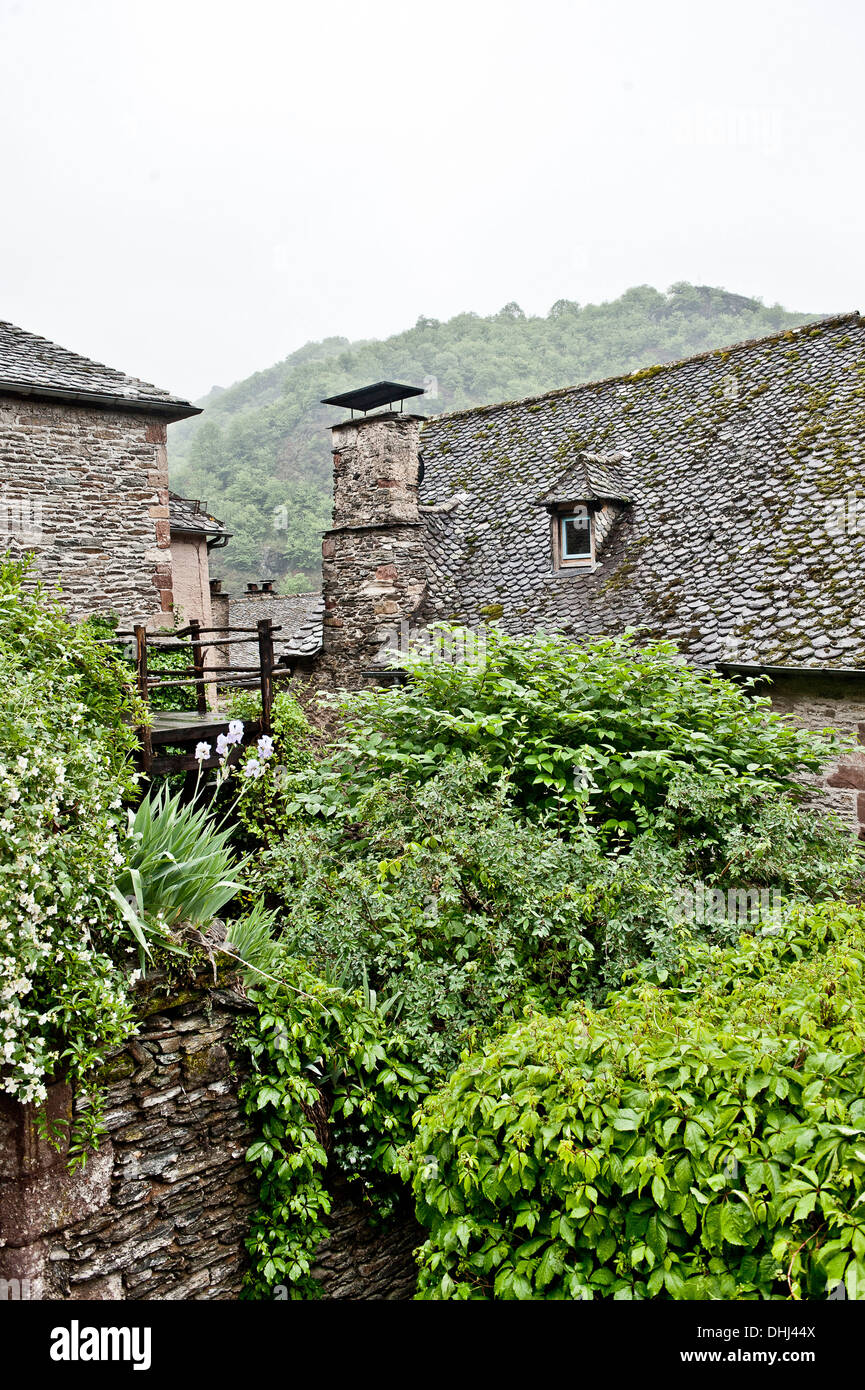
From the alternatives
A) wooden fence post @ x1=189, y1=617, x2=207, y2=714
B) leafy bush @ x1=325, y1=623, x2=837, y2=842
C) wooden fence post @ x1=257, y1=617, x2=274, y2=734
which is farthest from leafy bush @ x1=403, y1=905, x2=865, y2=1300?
wooden fence post @ x1=189, y1=617, x2=207, y2=714

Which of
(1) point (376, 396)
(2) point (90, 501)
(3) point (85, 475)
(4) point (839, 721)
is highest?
(1) point (376, 396)

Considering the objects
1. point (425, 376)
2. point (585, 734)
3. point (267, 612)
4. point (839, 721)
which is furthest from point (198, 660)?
point (425, 376)

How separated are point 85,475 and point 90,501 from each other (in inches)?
14.9

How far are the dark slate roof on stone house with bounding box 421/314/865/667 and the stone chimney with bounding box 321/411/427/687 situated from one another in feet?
2.08

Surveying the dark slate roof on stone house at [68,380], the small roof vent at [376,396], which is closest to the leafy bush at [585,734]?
the small roof vent at [376,396]

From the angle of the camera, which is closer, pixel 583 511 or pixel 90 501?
pixel 583 511

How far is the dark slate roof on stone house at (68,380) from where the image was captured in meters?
13.5

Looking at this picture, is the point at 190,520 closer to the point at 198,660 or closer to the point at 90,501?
the point at 90,501

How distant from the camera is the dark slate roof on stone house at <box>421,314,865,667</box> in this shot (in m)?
10.9

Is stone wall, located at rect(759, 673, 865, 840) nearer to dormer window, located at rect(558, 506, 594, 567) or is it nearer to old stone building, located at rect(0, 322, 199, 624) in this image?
dormer window, located at rect(558, 506, 594, 567)

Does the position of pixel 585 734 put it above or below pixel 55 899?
above

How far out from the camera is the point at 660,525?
42.5 feet
